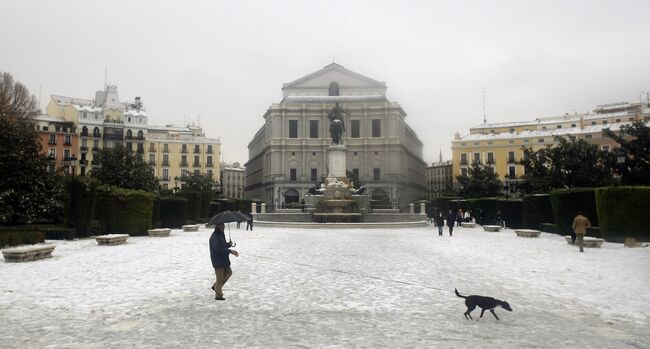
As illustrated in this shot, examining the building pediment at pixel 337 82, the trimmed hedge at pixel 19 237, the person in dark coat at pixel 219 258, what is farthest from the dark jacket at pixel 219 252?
the building pediment at pixel 337 82

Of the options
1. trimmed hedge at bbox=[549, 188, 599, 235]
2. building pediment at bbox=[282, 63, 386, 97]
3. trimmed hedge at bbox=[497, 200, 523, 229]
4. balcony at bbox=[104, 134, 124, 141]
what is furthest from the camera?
building pediment at bbox=[282, 63, 386, 97]

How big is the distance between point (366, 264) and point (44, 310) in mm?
8240

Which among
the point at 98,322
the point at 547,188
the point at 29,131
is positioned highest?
the point at 29,131

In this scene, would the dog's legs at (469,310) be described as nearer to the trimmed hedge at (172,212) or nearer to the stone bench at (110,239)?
the stone bench at (110,239)

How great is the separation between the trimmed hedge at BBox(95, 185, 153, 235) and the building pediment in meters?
67.5

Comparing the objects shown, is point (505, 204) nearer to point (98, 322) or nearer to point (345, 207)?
point (345, 207)

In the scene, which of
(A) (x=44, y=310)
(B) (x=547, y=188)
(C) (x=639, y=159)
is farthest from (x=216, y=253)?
(B) (x=547, y=188)

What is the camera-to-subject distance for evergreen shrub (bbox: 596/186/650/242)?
20.8 meters

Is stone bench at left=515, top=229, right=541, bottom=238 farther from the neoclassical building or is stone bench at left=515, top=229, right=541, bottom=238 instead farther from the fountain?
the neoclassical building

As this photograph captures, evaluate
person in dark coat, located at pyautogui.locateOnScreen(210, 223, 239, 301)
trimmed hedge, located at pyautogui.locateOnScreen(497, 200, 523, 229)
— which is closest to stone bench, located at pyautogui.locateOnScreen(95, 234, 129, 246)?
person in dark coat, located at pyautogui.locateOnScreen(210, 223, 239, 301)

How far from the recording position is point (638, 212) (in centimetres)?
2080

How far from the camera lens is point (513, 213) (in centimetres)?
3481

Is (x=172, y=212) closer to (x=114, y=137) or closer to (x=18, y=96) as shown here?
(x=18, y=96)

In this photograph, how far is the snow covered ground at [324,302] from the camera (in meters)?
6.55
